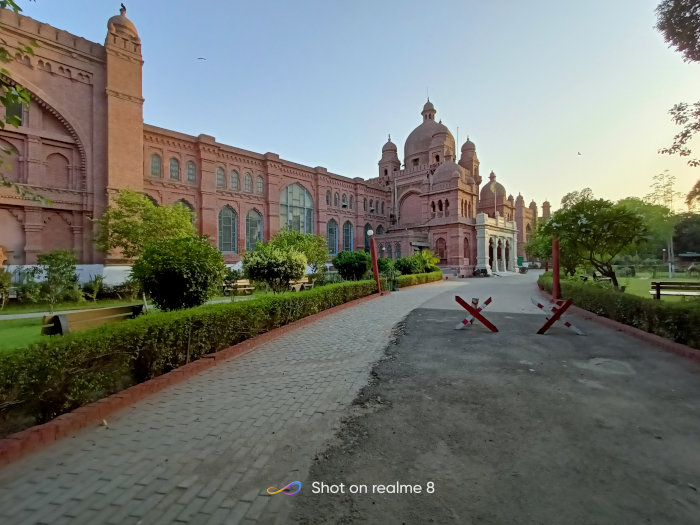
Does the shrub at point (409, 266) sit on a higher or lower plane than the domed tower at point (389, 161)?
lower

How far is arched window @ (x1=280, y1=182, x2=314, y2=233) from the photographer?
116 feet

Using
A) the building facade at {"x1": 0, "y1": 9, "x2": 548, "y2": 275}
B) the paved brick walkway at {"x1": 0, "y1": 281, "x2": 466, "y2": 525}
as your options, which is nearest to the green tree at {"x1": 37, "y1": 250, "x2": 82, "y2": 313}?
the building facade at {"x1": 0, "y1": 9, "x2": 548, "y2": 275}

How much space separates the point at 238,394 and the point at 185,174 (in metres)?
28.0

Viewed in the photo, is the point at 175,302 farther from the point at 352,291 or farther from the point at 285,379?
the point at 352,291

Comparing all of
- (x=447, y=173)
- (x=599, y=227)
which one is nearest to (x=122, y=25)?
(x=599, y=227)

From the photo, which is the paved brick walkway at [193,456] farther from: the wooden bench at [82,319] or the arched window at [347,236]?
the arched window at [347,236]

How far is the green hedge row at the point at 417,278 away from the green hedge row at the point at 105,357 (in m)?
14.8

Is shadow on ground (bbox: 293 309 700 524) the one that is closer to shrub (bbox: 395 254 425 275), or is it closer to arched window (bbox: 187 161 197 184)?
shrub (bbox: 395 254 425 275)

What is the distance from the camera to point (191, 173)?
93.8 feet

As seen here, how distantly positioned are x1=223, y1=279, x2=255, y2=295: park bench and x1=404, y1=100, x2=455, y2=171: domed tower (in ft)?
113

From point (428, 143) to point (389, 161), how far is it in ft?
20.9

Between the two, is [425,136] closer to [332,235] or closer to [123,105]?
[332,235]

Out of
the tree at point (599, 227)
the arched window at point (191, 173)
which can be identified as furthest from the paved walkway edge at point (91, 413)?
the arched window at point (191, 173)

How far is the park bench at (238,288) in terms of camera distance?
16292 millimetres
